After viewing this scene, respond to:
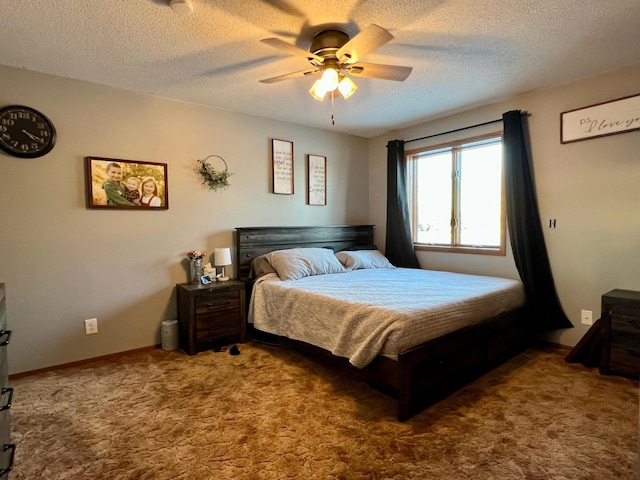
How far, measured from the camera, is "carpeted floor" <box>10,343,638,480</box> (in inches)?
65.1

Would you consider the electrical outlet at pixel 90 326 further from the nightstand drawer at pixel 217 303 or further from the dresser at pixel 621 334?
the dresser at pixel 621 334

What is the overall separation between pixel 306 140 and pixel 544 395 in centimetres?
349

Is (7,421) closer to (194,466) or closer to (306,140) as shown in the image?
(194,466)

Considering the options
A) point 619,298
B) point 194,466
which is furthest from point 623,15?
point 194,466

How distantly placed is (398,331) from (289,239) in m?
2.25

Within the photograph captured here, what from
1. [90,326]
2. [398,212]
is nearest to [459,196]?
[398,212]

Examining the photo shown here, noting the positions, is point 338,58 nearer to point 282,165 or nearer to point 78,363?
point 282,165

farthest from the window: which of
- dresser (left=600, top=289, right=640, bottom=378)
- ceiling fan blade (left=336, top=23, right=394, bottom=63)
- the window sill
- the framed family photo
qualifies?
the framed family photo

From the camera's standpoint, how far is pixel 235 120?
373 centimetres

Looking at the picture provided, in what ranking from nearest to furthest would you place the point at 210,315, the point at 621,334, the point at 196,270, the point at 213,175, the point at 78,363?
the point at 621,334 < the point at 78,363 < the point at 210,315 < the point at 196,270 < the point at 213,175

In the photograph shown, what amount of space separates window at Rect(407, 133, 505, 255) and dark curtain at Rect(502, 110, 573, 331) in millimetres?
227

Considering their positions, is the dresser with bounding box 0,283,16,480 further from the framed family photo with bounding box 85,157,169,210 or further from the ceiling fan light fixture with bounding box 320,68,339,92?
the ceiling fan light fixture with bounding box 320,68,339,92

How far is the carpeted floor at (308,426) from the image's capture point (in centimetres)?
165

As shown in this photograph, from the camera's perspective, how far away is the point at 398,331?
2.01 metres
